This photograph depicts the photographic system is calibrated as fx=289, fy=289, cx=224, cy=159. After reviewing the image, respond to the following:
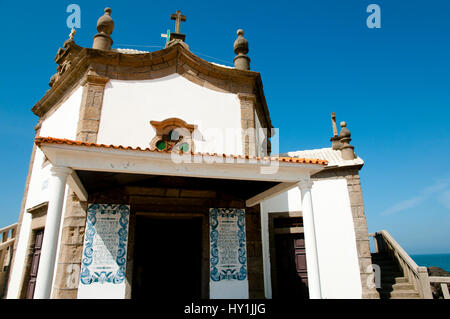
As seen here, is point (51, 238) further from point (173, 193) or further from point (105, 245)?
point (173, 193)

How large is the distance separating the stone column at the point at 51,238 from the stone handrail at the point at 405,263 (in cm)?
828

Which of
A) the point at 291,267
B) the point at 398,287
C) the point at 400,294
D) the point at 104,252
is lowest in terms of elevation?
the point at 400,294

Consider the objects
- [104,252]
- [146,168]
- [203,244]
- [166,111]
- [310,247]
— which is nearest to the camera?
[146,168]

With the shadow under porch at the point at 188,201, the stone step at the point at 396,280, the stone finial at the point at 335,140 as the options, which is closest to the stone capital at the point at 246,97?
the shadow under porch at the point at 188,201

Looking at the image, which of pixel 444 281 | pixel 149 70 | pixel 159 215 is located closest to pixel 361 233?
pixel 444 281

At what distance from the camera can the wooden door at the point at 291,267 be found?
804cm

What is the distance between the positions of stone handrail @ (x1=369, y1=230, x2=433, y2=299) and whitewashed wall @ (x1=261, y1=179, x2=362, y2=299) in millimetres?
1460

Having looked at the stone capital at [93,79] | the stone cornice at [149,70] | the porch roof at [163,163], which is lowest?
the porch roof at [163,163]

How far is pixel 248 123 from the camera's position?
758 centimetres

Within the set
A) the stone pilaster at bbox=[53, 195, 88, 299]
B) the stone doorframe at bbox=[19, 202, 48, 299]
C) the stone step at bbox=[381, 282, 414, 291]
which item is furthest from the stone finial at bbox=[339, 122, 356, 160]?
the stone doorframe at bbox=[19, 202, 48, 299]

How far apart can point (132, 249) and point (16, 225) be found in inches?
195

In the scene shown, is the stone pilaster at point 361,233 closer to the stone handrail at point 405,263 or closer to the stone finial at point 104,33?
the stone handrail at point 405,263

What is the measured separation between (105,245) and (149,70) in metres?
4.30

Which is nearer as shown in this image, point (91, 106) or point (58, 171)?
point (58, 171)
